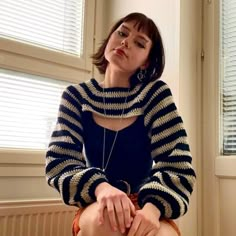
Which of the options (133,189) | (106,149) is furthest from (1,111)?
(133,189)

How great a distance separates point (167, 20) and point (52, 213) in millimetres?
1075

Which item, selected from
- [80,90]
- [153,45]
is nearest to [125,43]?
[153,45]

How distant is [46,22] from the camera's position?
5.95 feet

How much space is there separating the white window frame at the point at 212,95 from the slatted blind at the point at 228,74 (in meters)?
0.02

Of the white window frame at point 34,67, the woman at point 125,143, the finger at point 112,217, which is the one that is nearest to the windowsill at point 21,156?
the white window frame at point 34,67

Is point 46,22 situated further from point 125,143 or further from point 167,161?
point 167,161

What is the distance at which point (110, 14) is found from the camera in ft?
6.81

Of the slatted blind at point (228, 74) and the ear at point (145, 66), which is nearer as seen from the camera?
the ear at point (145, 66)

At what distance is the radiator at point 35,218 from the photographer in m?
1.44

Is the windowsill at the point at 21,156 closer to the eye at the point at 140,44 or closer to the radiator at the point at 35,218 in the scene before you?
the radiator at the point at 35,218

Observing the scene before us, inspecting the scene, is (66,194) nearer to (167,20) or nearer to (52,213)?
(52,213)

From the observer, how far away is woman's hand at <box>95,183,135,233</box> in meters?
0.88

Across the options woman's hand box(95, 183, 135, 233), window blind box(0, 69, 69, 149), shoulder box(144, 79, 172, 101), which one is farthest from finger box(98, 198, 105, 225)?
window blind box(0, 69, 69, 149)

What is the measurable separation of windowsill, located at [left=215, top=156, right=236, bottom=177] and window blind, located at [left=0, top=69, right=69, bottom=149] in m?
0.83
